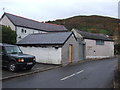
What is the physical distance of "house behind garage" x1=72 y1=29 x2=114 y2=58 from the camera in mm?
25188

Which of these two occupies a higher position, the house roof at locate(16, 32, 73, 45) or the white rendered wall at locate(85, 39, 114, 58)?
the house roof at locate(16, 32, 73, 45)

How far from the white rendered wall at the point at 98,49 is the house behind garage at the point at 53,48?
731 centimetres

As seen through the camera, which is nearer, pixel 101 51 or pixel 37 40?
pixel 37 40

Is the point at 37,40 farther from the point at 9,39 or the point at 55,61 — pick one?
the point at 9,39

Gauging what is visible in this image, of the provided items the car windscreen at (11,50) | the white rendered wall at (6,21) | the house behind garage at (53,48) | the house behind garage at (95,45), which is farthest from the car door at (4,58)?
the white rendered wall at (6,21)

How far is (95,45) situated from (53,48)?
12.8 metres

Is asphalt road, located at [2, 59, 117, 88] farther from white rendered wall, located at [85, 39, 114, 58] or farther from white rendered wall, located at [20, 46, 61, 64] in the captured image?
white rendered wall, located at [85, 39, 114, 58]

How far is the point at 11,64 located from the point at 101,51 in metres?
20.7

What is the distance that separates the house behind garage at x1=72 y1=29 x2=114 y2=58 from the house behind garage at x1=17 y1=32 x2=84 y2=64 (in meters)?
6.83

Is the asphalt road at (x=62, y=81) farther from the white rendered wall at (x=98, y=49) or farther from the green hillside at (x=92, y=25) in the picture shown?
the green hillside at (x=92, y=25)

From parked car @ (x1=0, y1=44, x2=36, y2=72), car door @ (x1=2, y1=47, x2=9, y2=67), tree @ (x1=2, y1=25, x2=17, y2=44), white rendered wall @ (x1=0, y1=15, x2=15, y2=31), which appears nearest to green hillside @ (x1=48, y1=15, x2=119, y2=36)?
white rendered wall @ (x1=0, y1=15, x2=15, y2=31)

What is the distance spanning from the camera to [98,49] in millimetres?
27641

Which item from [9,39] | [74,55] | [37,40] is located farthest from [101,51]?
[9,39]

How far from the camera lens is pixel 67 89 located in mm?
6754
